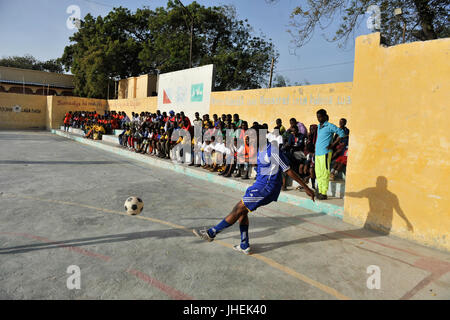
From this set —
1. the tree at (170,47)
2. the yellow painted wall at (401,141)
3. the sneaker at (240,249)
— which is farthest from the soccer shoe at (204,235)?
the tree at (170,47)

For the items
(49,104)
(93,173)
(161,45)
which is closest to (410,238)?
(93,173)

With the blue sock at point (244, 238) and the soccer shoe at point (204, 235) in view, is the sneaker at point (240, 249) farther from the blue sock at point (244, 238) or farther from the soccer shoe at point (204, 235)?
the soccer shoe at point (204, 235)

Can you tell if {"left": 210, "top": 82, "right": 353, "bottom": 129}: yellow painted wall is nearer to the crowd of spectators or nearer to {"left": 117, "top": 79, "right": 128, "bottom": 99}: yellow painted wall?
the crowd of spectators

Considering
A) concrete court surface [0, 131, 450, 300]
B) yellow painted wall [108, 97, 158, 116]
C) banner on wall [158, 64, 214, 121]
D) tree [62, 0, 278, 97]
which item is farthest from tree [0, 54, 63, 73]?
concrete court surface [0, 131, 450, 300]

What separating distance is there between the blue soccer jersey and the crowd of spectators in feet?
2.04

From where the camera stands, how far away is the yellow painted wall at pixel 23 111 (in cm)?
2517

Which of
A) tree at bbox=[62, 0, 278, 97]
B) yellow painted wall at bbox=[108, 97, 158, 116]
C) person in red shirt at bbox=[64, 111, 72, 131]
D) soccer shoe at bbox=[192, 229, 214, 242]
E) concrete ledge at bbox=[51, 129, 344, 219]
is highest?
tree at bbox=[62, 0, 278, 97]

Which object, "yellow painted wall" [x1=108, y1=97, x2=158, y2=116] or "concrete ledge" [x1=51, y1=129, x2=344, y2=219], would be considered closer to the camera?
"concrete ledge" [x1=51, y1=129, x2=344, y2=219]

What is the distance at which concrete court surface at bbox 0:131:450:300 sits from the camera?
3.07 m

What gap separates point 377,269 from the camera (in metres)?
3.65

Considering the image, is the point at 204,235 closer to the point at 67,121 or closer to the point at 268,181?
the point at 268,181

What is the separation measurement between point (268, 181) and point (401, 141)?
2.45m
